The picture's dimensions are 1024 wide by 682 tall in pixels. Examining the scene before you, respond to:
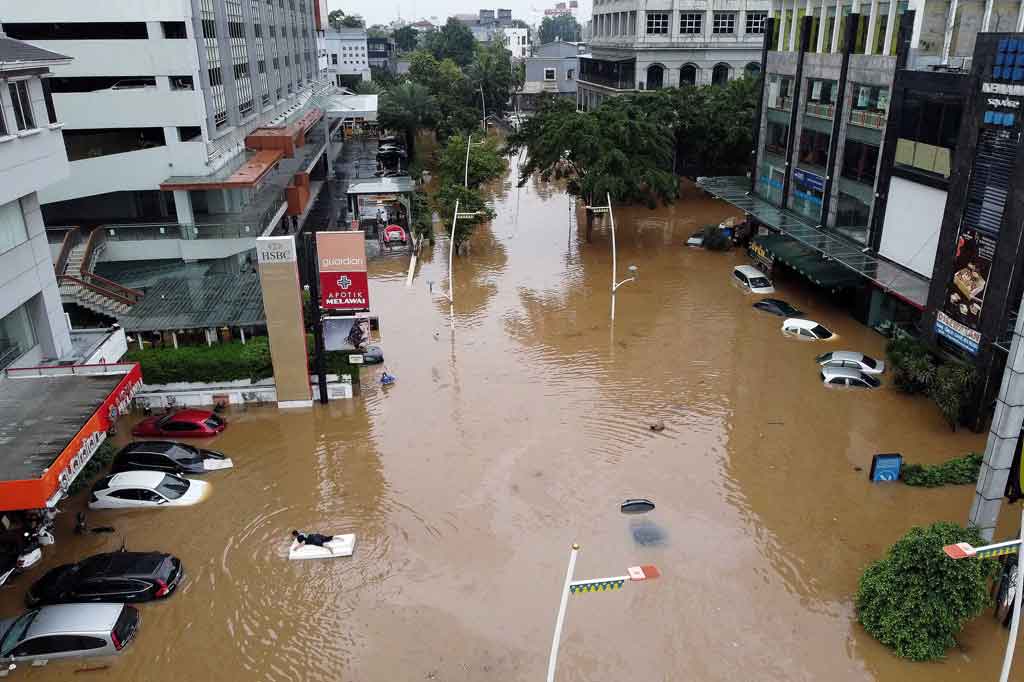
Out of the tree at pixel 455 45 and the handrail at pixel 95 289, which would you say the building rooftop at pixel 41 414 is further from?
the tree at pixel 455 45

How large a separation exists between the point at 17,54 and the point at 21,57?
30cm

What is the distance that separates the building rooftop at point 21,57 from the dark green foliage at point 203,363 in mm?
10568

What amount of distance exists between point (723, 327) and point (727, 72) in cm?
5335

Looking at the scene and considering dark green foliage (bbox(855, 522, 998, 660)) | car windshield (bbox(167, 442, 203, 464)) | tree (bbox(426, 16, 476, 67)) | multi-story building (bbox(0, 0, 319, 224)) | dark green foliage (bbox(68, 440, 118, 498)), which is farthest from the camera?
tree (bbox(426, 16, 476, 67))

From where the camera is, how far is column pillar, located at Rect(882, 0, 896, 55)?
106 feet

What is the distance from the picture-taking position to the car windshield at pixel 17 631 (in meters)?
16.5

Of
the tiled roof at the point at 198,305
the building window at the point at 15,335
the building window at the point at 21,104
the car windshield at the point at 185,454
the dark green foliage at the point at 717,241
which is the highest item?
the building window at the point at 21,104

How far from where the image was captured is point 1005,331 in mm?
24547

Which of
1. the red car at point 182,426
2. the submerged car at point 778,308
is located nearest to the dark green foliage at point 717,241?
the submerged car at point 778,308

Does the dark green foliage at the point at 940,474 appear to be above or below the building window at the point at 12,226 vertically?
below

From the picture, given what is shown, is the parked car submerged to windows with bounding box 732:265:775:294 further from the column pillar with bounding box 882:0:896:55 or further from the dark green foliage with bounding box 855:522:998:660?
the dark green foliage with bounding box 855:522:998:660

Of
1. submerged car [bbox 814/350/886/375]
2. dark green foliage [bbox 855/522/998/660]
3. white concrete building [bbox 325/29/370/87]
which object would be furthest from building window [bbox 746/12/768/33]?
white concrete building [bbox 325/29/370/87]

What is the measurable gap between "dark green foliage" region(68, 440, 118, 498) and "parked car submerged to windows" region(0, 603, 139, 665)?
628cm

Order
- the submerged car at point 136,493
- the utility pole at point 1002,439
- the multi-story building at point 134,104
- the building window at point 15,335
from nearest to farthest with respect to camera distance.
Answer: the utility pole at point 1002,439 < the submerged car at point 136,493 < the building window at point 15,335 < the multi-story building at point 134,104
